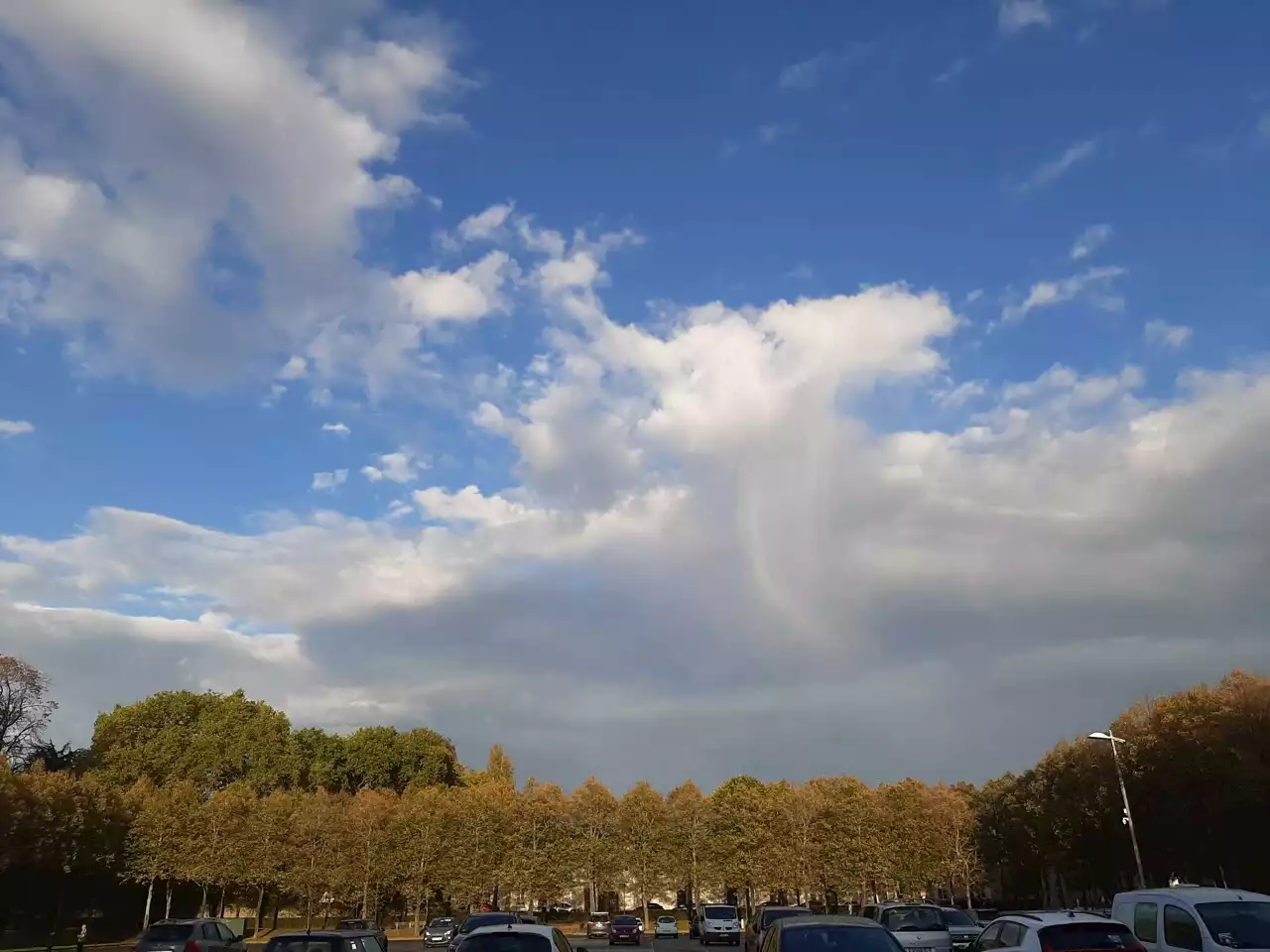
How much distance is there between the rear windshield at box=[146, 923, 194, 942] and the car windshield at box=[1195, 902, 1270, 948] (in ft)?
74.1

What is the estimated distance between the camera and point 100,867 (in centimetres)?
6638

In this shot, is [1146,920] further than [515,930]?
Yes

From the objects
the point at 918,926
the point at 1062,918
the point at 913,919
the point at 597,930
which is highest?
the point at 1062,918

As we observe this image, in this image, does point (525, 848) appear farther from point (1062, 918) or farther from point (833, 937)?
point (833, 937)

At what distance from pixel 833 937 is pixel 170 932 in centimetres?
2025

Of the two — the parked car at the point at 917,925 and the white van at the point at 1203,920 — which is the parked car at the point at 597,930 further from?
the white van at the point at 1203,920

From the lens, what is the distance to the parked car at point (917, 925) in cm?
2408

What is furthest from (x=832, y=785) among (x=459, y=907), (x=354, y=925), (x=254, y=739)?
(x=254, y=739)

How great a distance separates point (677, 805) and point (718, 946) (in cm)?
3644

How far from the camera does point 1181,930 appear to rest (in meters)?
14.9

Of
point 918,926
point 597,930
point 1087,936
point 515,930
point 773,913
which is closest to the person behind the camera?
point 515,930

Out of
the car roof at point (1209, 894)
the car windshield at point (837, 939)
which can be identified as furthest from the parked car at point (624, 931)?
the car windshield at point (837, 939)

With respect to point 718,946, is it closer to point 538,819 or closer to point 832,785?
point 538,819

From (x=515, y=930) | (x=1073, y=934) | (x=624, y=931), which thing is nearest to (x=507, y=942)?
(x=515, y=930)
